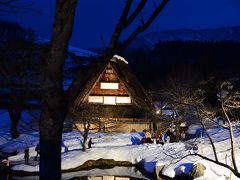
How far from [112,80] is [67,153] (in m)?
8.23

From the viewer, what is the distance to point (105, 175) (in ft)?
67.2

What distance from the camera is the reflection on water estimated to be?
19.8m

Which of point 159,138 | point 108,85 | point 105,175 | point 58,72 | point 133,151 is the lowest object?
point 105,175

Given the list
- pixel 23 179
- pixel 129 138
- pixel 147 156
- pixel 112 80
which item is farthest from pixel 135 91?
pixel 23 179

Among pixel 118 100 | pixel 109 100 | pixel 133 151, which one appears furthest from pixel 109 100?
pixel 133 151

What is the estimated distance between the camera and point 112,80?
28406mm

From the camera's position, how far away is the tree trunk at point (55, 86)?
287 centimetres

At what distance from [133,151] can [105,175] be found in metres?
2.68

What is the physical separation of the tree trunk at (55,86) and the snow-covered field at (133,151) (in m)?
14.8

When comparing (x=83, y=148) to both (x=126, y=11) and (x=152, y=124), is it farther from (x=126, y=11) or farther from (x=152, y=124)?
(x=126, y=11)

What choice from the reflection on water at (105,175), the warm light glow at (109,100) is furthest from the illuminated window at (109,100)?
the reflection on water at (105,175)

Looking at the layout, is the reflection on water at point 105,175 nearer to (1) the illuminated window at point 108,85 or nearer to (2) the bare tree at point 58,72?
(1) the illuminated window at point 108,85

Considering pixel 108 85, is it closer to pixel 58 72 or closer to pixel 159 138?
pixel 159 138

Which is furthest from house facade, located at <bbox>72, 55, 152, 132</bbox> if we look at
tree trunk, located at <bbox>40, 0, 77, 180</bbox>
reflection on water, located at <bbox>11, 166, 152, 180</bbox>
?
tree trunk, located at <bbox>40, 0, 77, 180</bbox>
